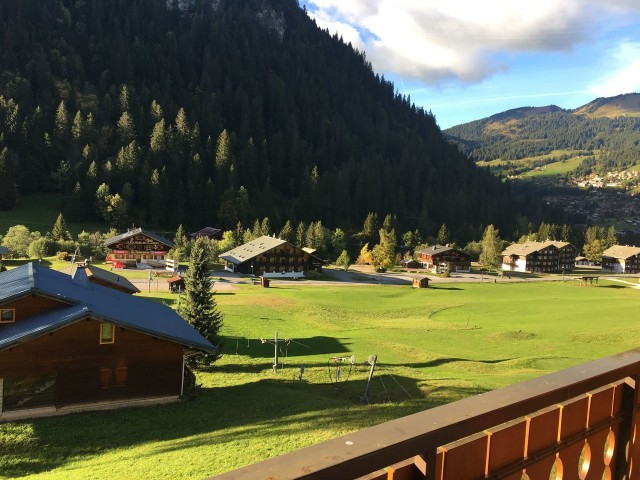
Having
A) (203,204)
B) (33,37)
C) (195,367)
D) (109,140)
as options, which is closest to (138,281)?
(195,367)

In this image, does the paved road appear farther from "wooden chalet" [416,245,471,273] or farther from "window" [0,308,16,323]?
"window" [0,308,16,323]

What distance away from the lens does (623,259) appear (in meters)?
128

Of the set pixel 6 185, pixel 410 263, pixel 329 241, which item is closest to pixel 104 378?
pixel 329 241

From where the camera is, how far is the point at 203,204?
12800cm

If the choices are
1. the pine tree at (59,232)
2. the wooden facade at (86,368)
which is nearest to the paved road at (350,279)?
the pine tree at (59,232)

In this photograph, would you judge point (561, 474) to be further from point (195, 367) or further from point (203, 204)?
point (203, 204)

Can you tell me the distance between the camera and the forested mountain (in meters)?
125

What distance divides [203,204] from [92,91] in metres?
59.1

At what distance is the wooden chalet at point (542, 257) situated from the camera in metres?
121

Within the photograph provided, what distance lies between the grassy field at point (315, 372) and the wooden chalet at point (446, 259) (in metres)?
Answer: 41.0

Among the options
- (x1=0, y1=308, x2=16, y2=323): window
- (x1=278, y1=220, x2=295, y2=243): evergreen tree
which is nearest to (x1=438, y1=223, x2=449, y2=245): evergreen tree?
(x1=278, y1=220, x2=295, y2=243): evergreen tree

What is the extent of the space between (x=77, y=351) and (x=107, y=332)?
4.85ft

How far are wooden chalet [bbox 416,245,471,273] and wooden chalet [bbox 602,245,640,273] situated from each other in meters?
47.5

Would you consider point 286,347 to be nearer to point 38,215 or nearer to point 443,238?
point 38,215
